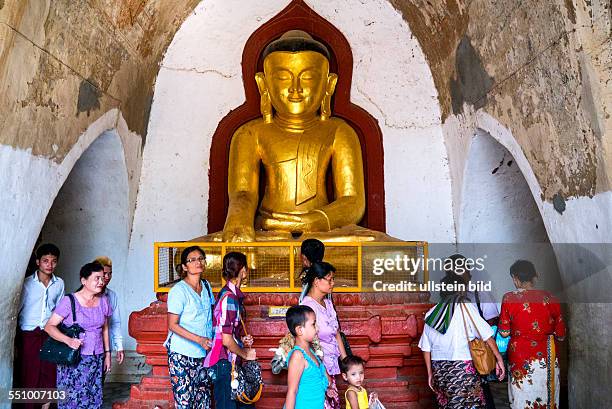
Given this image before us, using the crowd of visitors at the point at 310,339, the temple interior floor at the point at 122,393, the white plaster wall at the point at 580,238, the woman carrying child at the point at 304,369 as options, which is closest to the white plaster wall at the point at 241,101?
the temple interior floor at the point at 122,393

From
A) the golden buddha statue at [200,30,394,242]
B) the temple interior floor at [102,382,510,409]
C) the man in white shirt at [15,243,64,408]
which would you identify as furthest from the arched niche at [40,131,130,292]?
the man in white shirt at [15,243,64,408]

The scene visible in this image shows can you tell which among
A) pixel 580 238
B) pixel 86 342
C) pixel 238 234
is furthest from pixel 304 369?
pixel 238 234

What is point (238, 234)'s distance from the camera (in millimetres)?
5328

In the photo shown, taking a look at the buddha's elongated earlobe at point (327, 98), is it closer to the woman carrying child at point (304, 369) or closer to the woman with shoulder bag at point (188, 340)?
the woman with shoulder bag at point (188, 340)

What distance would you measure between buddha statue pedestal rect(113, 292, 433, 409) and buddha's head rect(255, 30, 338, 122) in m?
2.21

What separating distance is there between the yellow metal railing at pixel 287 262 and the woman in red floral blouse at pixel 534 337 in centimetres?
115

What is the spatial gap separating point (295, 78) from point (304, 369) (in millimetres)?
3806

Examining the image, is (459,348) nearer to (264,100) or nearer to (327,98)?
(327,98)

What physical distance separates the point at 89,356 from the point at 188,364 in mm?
575

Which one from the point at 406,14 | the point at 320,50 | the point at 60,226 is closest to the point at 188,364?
the point at 60,226

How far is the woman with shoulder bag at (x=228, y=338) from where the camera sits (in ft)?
10.8

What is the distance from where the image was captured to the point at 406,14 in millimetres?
6473

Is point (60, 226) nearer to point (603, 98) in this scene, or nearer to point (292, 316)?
point (292, 316)

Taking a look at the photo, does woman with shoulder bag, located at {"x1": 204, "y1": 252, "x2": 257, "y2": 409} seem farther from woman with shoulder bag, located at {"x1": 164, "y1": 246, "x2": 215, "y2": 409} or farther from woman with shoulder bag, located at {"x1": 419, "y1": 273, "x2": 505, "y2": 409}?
woman with shoulder bag, located at {"x1": 419, "y1": 273, "x2": 505, "y2": 409}
